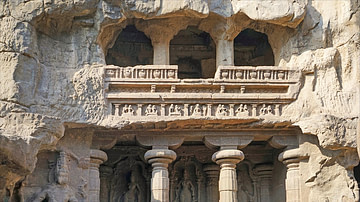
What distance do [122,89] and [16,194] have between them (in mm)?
2917

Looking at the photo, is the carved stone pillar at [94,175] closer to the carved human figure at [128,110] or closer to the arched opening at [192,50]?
the carved human figure at [128,110]

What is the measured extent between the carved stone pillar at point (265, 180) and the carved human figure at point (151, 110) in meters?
3.57

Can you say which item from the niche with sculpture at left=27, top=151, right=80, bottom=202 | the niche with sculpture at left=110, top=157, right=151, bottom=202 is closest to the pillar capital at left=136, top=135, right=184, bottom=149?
the niche with sculpture at left=27, top=151, right=80, bottom=202

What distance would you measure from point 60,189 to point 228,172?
11.2 feet

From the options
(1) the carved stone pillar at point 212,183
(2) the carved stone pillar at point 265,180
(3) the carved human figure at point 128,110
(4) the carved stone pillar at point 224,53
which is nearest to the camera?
(3) the carved human figure at point 128,110

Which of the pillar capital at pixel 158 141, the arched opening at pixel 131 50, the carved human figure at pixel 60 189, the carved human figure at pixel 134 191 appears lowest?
the carved human figure at pixel 60 189

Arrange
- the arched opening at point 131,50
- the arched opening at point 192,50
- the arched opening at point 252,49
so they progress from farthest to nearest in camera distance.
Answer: the arched opening at point 192,50 → the arched opening at point 252,49 → the arched opening at point 131,50

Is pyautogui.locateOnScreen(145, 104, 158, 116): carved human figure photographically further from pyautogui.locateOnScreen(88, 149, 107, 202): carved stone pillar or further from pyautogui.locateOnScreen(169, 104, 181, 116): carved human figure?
pyautogui.locateOnScreen(88, 149, 107, 202): carved stone pillar

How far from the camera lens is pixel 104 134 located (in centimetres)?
1315

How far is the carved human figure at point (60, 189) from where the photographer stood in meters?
12.0

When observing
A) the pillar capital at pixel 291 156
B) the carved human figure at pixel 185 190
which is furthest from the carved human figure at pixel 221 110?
the carved human figure at pixel 185 190

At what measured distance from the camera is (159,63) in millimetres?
13422

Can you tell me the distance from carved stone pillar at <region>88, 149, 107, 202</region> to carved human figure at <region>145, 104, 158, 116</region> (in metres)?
1.29

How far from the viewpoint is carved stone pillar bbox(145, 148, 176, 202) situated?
12.7 metres
